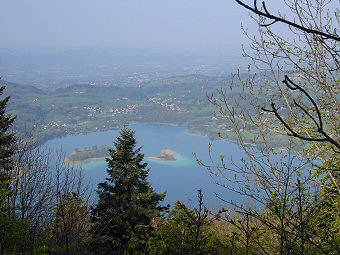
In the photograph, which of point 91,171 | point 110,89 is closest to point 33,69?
point 110,89

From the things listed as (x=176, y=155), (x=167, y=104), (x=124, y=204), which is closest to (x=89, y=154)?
(x=176, y=155)

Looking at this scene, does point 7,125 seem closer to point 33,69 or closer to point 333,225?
point 333,225

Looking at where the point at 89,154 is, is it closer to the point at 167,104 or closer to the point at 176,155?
the point at 176,155

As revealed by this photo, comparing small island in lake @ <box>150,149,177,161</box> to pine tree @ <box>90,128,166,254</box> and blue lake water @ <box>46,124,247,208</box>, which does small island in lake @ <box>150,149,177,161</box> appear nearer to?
blue lake water @ <box>46,124,247,208</box>

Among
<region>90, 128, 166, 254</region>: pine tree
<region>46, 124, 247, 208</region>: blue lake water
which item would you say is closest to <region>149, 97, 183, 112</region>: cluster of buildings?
<region>46, 124, 247, 208</region>: blue lake water

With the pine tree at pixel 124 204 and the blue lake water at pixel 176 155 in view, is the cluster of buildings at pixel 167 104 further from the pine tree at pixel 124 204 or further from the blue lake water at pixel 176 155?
the pine tree at pixel 124 204

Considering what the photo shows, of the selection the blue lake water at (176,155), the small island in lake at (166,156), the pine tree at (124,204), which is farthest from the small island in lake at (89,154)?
the pine tree at (124,204)
